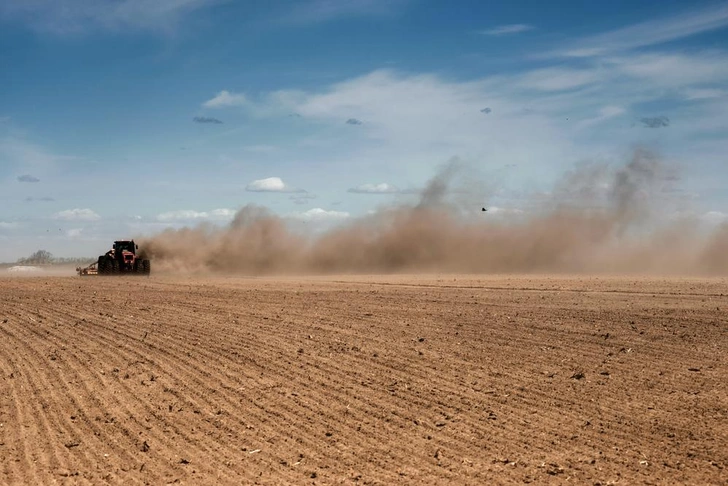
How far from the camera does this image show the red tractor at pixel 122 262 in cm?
5331

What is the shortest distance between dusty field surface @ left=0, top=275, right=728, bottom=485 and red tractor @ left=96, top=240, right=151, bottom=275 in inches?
1143

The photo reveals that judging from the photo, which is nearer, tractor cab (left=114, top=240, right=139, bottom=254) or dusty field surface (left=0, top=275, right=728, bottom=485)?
dusty field surface (left=0, top=275, right=728, bottom=485)

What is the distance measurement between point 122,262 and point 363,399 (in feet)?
144

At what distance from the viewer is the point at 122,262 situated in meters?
53.6

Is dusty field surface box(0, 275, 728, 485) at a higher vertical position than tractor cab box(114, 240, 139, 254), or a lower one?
lower

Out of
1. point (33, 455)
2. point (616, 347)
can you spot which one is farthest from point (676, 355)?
point (33, 455)

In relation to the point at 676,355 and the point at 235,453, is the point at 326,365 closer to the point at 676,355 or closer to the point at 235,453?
the point at 235,453

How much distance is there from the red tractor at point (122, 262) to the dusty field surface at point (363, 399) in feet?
95.3

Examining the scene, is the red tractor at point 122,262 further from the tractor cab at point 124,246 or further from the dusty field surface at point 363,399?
the dusty field surface at point 363,399

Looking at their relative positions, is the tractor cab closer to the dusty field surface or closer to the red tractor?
the red tractor

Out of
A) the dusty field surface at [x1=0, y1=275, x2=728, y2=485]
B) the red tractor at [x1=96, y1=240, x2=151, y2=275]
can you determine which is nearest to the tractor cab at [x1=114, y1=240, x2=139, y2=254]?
the red tractor at [x1=96, y1=240, x2=151, y2=275]

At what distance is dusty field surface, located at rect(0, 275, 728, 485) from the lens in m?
9.95

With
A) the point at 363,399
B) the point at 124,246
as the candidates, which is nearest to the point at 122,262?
the point at 124,246

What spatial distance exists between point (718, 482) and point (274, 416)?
6.61 metres
